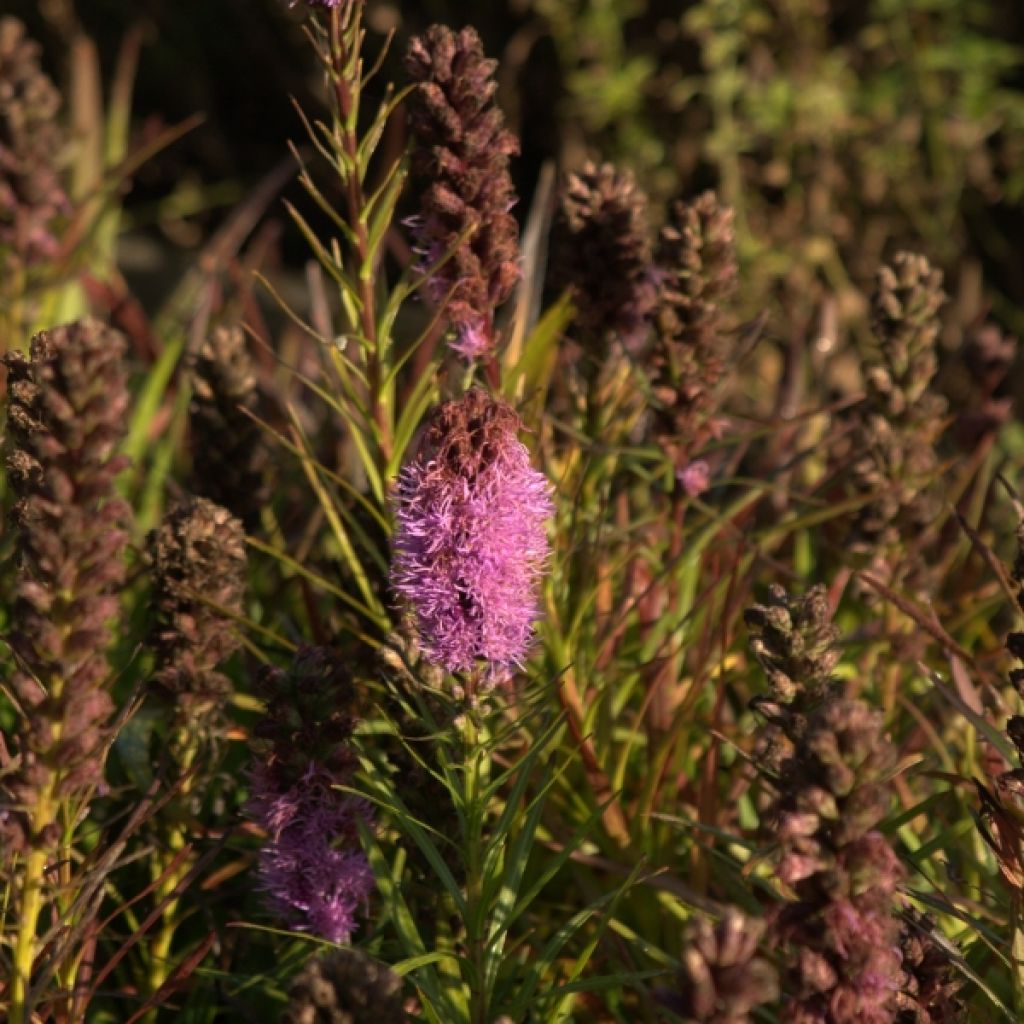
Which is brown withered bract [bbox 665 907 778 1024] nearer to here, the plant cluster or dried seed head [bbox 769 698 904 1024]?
the plant cluster

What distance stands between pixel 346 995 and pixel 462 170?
992 mm

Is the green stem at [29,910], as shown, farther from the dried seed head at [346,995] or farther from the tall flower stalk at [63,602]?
the dried seed head at [346,995]

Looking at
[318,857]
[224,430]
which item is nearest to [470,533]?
[318,857]

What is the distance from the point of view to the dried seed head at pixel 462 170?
176cm

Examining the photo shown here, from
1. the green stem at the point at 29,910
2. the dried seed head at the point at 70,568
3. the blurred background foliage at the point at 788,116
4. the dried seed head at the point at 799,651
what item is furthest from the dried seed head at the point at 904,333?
the blurred background foliage at the point at 788,116

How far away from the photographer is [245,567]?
6.16ft

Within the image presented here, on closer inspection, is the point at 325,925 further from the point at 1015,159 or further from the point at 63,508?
the point at 1015,159

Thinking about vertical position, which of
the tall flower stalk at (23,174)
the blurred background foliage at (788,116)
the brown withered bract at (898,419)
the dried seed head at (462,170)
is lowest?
the blurred background foliage at (788,116)

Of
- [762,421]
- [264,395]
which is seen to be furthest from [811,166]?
[762,421]

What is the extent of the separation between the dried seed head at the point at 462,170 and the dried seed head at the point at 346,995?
83 centimetres

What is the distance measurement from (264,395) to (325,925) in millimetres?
2131

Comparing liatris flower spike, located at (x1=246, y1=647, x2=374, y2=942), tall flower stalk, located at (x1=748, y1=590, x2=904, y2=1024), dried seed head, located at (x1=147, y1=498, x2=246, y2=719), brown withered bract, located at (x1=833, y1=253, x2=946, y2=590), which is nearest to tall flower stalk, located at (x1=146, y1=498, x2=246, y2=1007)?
dried seed head, located at (x1=147, y1=498, x2=246, y2=719)

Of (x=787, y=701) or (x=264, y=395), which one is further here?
(x=264, y=395)

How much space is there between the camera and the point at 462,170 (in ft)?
5.82
